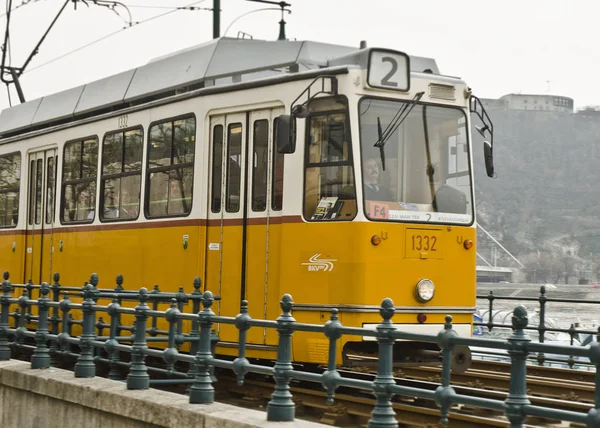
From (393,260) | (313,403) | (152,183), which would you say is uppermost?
(152,183)

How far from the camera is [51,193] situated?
15.5m

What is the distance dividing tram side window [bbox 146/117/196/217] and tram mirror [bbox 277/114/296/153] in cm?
193

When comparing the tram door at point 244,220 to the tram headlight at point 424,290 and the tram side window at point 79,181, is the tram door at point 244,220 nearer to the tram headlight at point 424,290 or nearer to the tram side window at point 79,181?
the tram headlight at point 424,290

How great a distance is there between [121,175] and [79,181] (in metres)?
1.40

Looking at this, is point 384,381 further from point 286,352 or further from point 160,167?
point 160,167

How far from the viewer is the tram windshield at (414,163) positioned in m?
10.5

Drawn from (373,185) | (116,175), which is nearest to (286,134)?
(373,185)

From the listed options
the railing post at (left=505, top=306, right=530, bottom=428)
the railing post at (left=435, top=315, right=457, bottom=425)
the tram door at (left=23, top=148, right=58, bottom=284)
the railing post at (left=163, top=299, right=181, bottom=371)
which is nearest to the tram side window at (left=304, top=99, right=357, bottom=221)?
the railing post at (left=163, top=299, right=181, bottom=371)

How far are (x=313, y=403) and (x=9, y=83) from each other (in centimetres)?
1465

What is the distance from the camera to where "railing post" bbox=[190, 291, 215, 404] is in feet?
25.8

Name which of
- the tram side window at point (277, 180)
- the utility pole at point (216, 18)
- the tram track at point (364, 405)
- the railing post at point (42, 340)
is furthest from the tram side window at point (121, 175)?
the utility pole at point (216, 18)

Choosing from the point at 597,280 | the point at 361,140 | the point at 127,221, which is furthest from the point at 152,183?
the point at 597,280

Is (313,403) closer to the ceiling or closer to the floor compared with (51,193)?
closer to the floor

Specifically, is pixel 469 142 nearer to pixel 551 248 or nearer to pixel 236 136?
pixel 236 136
